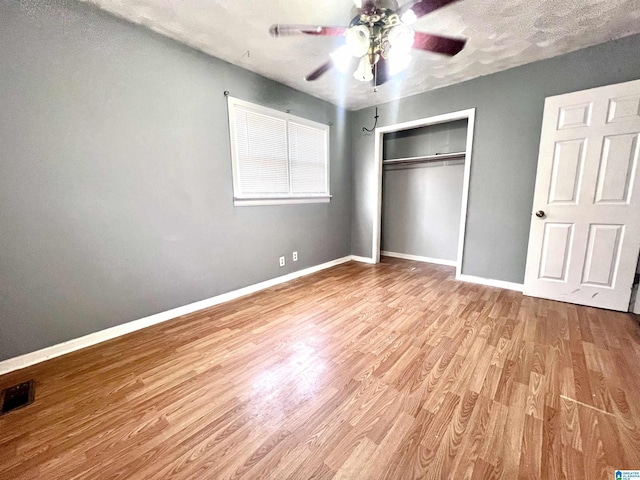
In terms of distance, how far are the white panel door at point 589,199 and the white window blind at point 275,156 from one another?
2599 millimetres

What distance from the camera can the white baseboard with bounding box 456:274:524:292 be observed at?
2988 mm

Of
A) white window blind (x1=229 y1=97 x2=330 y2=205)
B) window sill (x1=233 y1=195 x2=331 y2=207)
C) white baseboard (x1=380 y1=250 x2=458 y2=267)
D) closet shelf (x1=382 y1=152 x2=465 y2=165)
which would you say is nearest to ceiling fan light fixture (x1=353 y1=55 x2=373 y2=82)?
white window blind (x1=229 y1=97 x2=330 y2=205)

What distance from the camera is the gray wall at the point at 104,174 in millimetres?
1667

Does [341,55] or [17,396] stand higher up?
[341,55]

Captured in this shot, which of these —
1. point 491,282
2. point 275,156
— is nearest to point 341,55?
point 275,156

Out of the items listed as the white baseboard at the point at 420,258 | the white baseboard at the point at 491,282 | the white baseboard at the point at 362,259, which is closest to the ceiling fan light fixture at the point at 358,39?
the white baseboard at the point at 491,282

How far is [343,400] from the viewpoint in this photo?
1431 millimetres

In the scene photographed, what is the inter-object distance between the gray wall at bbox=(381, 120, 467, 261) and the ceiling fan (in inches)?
101

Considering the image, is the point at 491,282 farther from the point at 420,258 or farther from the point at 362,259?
the point at 362,259

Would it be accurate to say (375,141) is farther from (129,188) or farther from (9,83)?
(9,83)

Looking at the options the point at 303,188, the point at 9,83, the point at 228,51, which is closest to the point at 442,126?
the point at 303,188

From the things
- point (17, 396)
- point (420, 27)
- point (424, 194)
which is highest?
point (420, 27)

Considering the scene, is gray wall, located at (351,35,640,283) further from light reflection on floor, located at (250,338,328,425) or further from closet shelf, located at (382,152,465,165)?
light reflection on floor, located at (250,338,328,425)

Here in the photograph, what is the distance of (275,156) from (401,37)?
1953 millimetres
